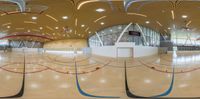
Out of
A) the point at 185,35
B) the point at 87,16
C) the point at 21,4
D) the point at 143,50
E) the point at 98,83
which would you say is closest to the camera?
the point at 21,4

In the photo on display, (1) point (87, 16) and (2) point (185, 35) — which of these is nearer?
(1) point (87, 16)

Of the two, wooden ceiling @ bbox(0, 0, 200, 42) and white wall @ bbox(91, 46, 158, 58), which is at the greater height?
wooden ceiling @ bbox(0, 0, 200, 42)

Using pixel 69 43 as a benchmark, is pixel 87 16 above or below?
above

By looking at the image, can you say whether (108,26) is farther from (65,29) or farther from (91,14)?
(65,29)

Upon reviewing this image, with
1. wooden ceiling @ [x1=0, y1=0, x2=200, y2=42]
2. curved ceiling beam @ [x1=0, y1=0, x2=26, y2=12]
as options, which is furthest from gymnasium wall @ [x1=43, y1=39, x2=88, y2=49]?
curved ceiling beam @ [x1=0, y1=0, x2=26, y2=12]

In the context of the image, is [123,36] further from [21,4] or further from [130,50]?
[21,4]

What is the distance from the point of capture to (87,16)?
86.0 inches

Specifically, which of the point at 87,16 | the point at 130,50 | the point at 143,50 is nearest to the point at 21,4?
the point at 87,16

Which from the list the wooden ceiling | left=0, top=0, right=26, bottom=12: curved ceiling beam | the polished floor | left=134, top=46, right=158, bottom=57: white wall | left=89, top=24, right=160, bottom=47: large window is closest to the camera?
the polished floor

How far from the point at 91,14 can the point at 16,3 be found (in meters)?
0.82

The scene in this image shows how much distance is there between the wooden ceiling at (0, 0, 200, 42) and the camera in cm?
195

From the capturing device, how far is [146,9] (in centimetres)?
203

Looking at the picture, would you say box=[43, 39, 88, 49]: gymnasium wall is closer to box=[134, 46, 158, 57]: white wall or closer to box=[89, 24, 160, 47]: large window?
box=[89, 24, 160, 47]: large window

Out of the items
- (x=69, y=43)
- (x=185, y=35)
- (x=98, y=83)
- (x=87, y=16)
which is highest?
(x=87, y=16)
